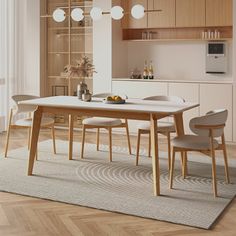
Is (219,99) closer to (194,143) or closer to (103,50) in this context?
(103,50)

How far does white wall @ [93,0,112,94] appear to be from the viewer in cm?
766

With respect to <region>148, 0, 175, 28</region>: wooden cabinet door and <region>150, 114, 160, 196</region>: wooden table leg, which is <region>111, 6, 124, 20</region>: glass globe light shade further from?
<region>148, 0, 175, 28</region>: wooden cabinet door

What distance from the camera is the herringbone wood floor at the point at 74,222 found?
367cm

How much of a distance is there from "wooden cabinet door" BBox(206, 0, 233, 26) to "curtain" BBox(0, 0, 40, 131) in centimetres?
271

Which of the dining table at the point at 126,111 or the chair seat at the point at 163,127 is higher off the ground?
the dining table at the point at 126,111

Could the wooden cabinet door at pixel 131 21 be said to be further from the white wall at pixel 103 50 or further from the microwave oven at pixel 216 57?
the microwave oven at pixel 216 57

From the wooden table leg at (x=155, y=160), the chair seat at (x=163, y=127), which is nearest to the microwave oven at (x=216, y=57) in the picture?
the chair seat at (x=163, y=127)

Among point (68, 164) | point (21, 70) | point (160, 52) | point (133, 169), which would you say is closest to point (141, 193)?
point (133, 169)

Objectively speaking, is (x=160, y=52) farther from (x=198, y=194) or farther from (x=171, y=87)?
(x=198, y=194)

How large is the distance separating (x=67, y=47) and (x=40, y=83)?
73 centimetres

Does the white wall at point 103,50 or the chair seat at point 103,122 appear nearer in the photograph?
the chair seat at point 103,122

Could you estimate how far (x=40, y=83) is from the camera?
830 cm

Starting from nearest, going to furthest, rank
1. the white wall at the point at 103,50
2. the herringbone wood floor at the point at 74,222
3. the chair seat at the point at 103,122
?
the herringbone wood floor at the point at 74,222
the chair seat at the point at 103,122
the white wall at the point at 103,50

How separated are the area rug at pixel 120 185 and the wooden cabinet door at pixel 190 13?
7.22ft
